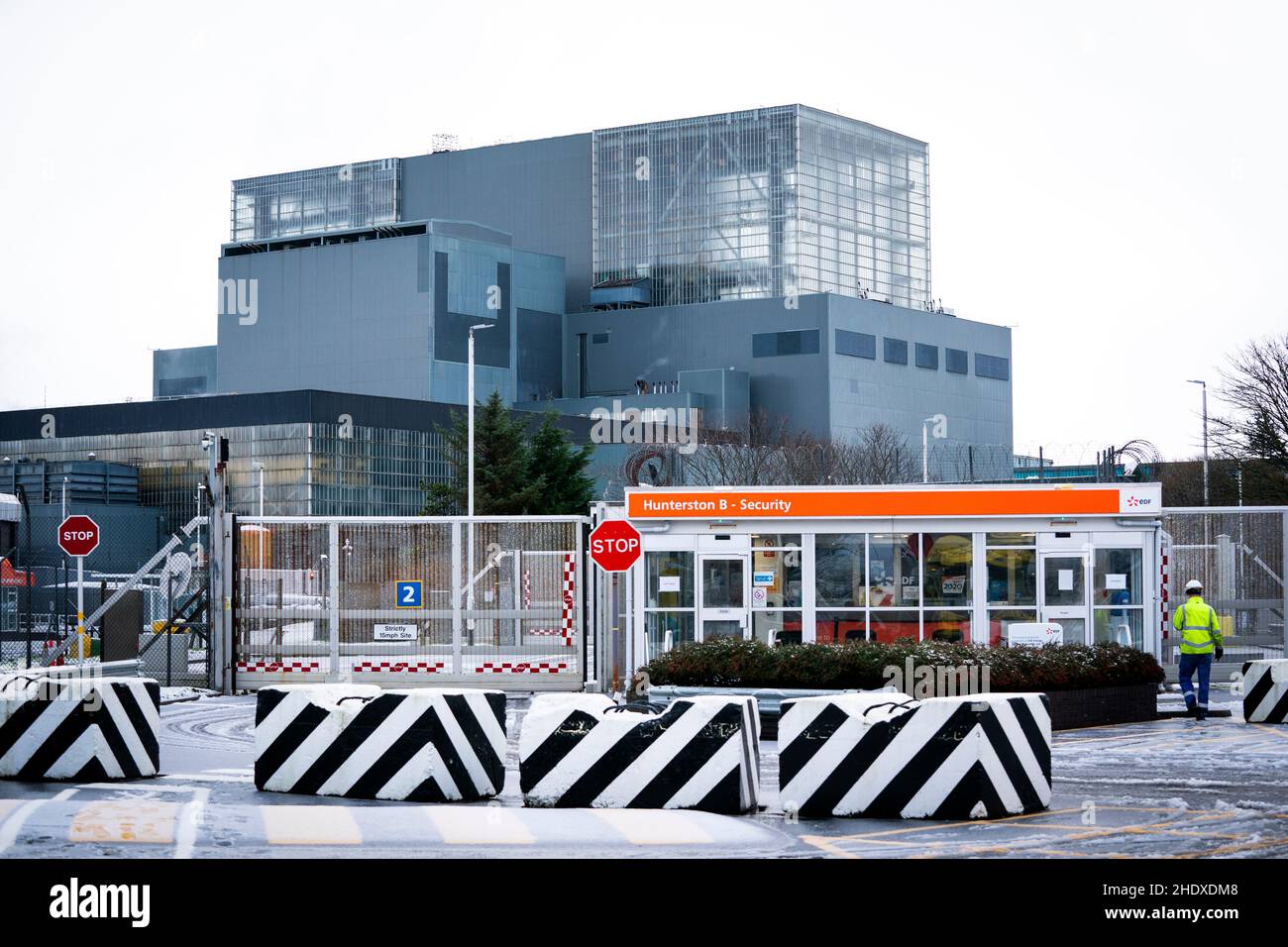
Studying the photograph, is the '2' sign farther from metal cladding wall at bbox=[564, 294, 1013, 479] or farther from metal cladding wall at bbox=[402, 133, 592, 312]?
metal cladding wall at bbox=[402, 133, 592, 312]

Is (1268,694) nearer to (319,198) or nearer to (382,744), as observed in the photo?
(382,744)

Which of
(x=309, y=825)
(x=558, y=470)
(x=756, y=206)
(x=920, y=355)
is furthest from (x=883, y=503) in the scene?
(x=756, y=206)

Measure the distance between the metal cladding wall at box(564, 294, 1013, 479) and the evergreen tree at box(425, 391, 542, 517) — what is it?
42096 mm

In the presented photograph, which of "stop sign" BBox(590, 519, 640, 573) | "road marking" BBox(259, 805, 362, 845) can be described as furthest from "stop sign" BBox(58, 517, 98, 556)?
"road marking" BBox(259, 805, 362, 845)

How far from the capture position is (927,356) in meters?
115

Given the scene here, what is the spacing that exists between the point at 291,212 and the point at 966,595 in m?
112

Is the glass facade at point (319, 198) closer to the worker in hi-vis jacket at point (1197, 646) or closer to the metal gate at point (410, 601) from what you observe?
the metal gate at point (410, 601)

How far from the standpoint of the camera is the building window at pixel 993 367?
11919 cm

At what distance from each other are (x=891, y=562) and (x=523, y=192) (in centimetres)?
10137
